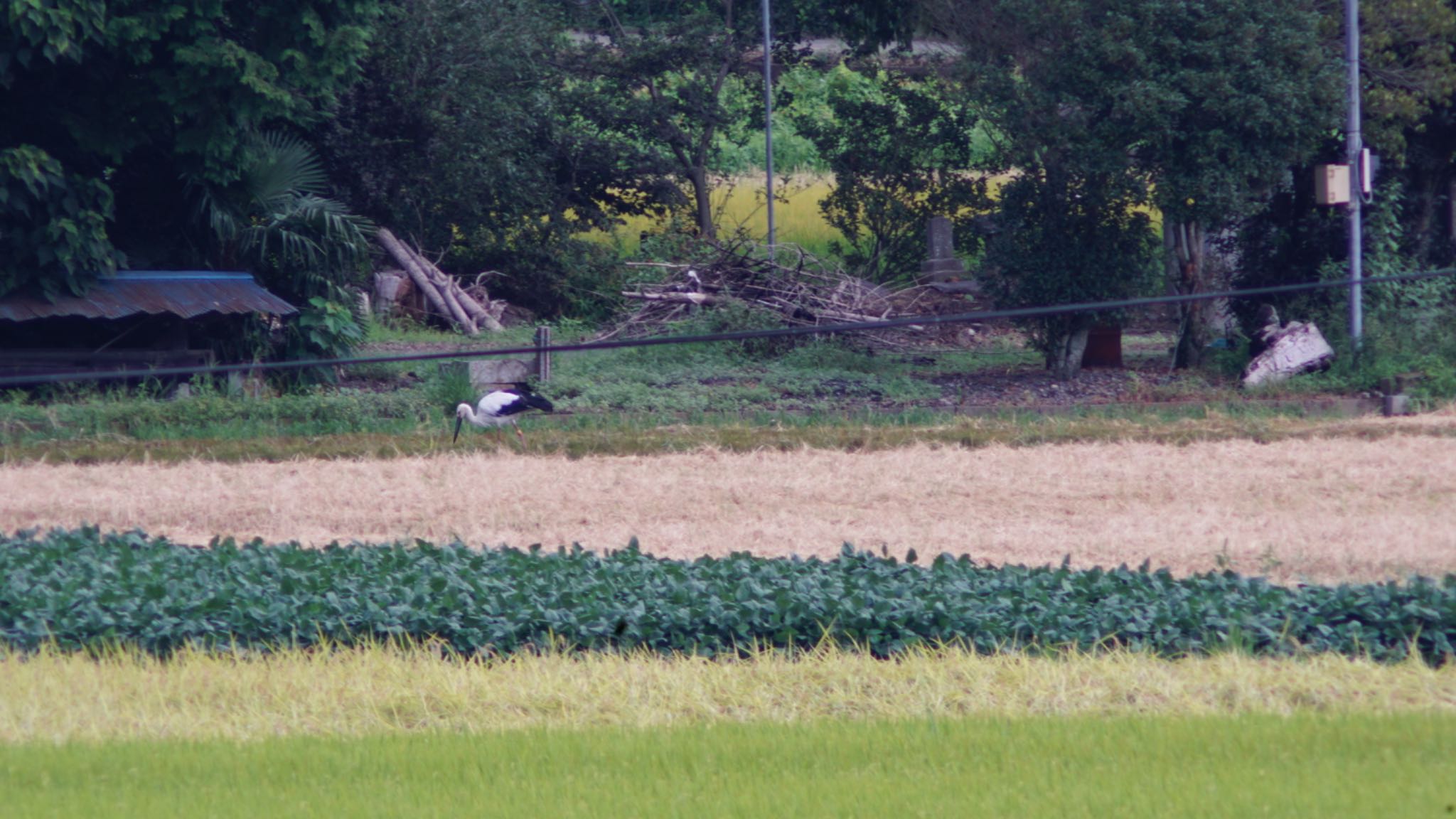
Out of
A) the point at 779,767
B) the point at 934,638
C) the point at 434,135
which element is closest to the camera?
the point at 779,767

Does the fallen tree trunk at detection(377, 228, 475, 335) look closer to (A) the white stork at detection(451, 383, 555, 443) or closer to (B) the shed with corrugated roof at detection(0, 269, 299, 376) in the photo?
(B) the shed with corrugated roof at detection(0, 269, 299, 376)

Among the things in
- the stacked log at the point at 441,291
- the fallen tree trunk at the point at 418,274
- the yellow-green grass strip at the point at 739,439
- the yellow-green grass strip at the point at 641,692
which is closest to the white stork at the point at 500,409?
the yellow-green grass strip at the point at 739,439

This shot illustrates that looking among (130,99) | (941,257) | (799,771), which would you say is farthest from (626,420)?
(941,257)

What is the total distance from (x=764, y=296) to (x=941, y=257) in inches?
209

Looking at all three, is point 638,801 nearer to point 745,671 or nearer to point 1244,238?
point 745,671

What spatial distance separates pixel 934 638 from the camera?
22.6 ft

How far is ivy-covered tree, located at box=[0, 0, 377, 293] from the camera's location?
15609 mm

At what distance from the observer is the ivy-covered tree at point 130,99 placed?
51.2ft

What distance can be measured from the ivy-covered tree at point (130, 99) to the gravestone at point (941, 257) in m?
11.2

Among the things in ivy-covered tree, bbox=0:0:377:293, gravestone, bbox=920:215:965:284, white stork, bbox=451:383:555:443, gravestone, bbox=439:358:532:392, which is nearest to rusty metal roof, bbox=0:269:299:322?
ivy-covered tree, bbox=0:0:377:293

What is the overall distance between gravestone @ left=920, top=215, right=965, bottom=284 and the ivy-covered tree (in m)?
11.2

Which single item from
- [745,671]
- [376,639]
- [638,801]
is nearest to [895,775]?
A: [638,801]

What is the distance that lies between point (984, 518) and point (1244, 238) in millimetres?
10575

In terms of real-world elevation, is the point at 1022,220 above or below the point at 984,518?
above
